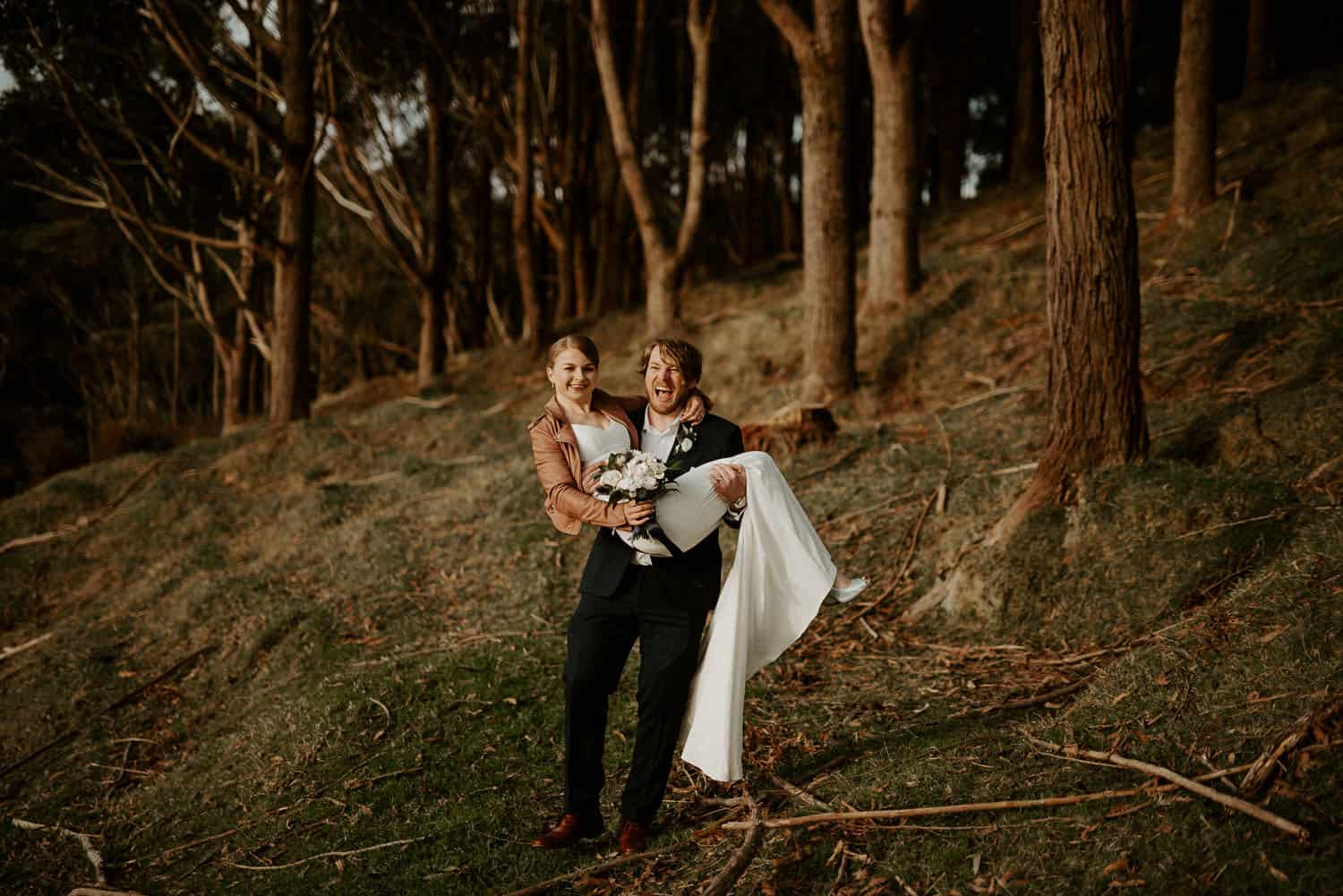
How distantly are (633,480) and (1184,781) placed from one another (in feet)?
6.79

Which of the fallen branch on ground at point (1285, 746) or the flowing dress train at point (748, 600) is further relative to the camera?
the flowing dress train at point (748, 600)

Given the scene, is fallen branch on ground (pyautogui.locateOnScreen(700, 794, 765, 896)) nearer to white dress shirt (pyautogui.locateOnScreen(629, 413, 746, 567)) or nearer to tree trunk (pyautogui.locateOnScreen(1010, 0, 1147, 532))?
white dress shirt (pyautogui.locateOnScreen(629, 413, 746, 567))

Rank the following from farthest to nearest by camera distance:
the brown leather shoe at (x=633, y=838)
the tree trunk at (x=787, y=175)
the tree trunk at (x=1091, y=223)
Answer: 1. the tree trunk at (x=787, y=175)
2. the tree trunk at (x=1091, y=223)
3. the brown leather shoe at (x=633, y=838)

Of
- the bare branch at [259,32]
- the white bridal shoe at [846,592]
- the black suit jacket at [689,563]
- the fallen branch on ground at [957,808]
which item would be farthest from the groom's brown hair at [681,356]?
the bare branch at [259,32]

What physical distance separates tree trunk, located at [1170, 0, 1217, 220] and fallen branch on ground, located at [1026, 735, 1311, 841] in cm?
811

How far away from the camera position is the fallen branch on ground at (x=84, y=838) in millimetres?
4695

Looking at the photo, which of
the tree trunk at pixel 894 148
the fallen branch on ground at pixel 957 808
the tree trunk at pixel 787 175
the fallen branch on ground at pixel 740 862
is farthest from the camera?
the tree trunk at pixel 787 175

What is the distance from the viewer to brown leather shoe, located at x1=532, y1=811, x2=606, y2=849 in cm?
394

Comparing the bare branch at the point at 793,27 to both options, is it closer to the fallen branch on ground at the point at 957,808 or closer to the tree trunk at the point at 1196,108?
the tree trunk at the point at 1196,108

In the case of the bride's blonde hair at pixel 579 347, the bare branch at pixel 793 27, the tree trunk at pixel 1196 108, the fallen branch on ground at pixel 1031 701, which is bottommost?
the fallen branch on ground at pixel 1031 701

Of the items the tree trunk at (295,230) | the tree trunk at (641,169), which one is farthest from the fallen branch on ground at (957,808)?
the tree trunk at (295,230)

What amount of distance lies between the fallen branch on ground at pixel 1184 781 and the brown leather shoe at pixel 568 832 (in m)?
1.86

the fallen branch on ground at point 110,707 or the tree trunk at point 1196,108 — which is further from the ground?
the tree trunk at point 1196,108

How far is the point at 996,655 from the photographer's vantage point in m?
5.32
